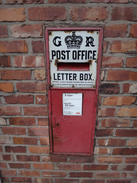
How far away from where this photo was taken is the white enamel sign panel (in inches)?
31.0

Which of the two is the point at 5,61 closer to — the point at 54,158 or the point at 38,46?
the point at 38,46

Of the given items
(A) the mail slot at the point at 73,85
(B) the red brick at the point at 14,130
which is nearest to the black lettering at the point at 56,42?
(A) the mail slot at the point at 73,85

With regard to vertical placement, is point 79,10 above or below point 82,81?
above

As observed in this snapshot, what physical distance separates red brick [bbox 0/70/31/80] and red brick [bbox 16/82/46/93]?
0.16 feet

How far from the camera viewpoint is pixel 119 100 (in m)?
0.92

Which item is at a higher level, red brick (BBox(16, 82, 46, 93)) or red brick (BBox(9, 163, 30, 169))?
red brick (BBox(16, 82, 46, 93))

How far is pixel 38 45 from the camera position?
0.82 metres

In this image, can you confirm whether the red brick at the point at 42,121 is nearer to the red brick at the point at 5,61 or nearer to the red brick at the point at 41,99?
the red brick at the point at 41,99

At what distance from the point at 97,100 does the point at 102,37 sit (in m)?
0.41

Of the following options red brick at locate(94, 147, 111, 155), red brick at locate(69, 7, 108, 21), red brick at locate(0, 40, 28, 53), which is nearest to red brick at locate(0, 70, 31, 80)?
red brick at locate(0, 40, 28, 53)

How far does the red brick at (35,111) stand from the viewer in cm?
96

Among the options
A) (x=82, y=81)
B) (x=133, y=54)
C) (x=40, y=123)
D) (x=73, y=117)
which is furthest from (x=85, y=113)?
(x=133, y=54)

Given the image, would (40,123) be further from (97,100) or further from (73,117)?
(97,100)

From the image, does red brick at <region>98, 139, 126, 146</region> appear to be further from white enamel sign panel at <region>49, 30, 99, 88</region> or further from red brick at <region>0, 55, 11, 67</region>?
red brick at <region>0, 55, 11, 67</region>
